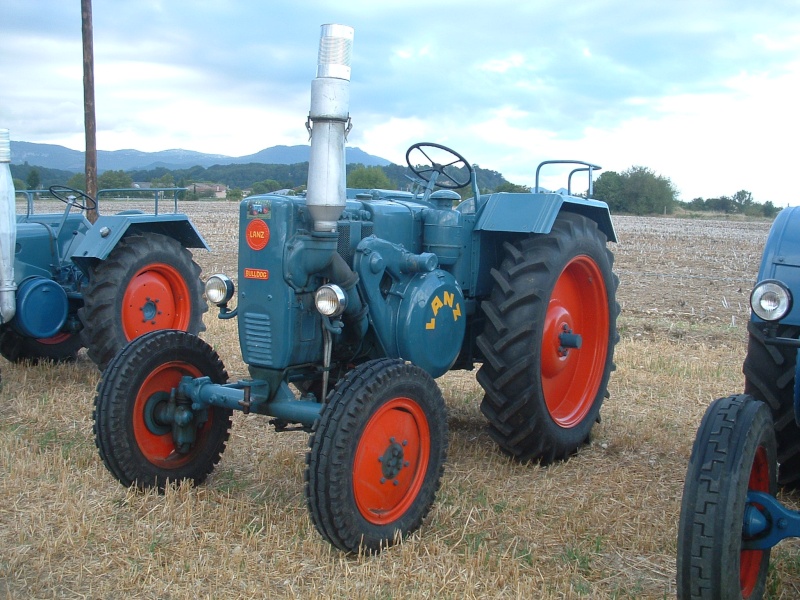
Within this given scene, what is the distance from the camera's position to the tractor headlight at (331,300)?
340 centimetres

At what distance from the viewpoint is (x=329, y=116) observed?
336 cm

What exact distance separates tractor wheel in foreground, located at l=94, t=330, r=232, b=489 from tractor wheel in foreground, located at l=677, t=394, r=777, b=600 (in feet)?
7.91

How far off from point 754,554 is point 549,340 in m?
1.95

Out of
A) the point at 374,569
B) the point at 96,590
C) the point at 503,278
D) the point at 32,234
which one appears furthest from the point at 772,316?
the point at 32,234

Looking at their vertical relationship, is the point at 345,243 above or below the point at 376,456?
above

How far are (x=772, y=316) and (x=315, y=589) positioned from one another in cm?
197

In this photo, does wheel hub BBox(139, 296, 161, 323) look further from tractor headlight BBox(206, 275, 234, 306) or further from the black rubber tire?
the black rubber tire

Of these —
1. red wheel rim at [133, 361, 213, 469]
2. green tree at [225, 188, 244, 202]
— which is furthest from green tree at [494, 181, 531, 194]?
green tree at [225, 188, 244, 202]

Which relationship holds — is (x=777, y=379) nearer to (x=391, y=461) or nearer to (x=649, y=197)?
(x=391, y=461)

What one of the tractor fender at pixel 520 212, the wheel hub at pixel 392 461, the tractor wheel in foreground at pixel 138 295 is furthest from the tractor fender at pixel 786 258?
the tractor wheel in foreground at pixel 138 295

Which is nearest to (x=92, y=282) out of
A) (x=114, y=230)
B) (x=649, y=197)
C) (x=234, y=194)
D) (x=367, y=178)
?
(x=114, y=230)

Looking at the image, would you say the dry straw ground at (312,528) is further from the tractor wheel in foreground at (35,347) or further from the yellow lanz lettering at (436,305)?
the yellow lanz lettering at (436,305)

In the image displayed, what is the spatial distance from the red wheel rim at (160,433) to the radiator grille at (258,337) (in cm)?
47

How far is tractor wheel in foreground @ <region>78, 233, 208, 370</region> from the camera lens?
225 inches
